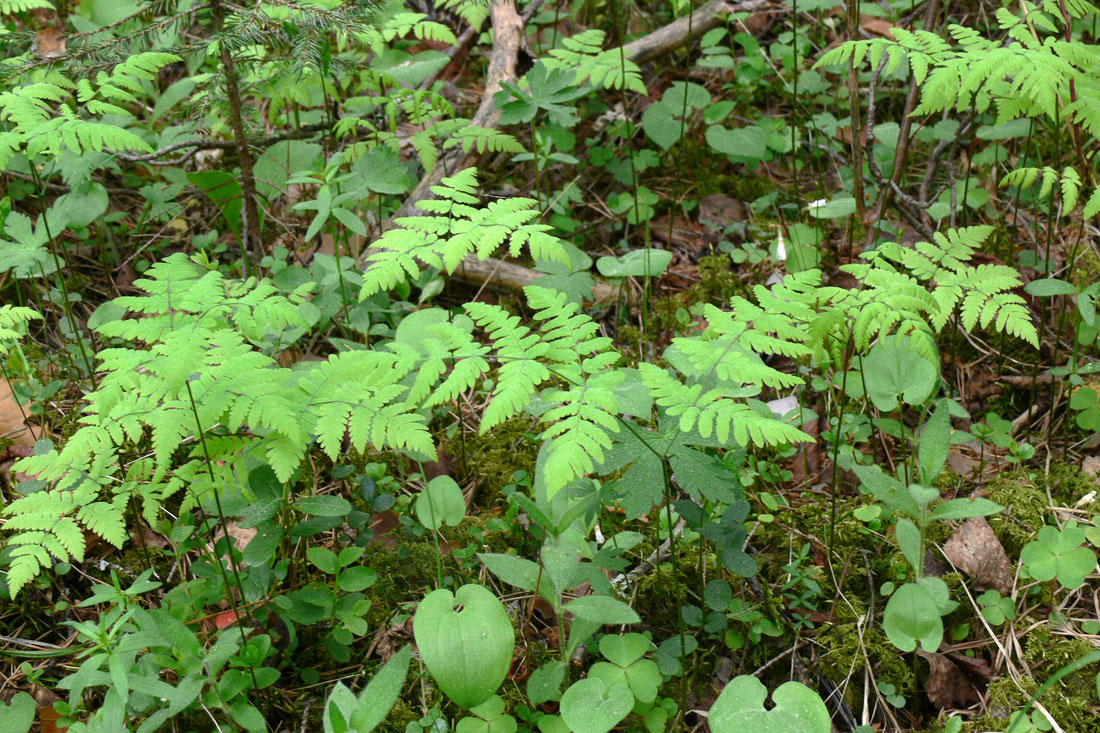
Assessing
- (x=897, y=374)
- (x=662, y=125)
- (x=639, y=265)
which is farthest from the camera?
(x=662, y=125)

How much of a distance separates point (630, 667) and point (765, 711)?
0.38 meters

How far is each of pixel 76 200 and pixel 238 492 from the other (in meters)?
1.74

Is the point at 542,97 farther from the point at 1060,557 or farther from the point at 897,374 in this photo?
the point at 1060,557

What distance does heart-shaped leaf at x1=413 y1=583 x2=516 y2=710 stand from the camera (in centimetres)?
183

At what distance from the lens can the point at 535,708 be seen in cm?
214

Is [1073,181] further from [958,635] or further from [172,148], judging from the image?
[172,148]

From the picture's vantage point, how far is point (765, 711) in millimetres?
1821

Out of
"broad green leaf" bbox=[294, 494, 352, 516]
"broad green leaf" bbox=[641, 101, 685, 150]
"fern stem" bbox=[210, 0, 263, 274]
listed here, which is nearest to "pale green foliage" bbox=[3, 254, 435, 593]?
"broad green leaf" bbox=[294, 494, 352, 516]

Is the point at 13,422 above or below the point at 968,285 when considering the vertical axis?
below

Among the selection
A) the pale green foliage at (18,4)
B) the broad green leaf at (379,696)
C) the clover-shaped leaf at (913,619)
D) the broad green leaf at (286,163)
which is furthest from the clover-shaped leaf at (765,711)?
the pale green foliage at (18,4)

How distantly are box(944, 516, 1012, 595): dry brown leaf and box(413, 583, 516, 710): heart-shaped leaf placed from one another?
143 centimetres

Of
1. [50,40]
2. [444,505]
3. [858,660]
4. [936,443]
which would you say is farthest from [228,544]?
[50,40]

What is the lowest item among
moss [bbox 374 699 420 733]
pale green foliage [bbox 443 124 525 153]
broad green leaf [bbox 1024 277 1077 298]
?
moss [bbox 374 699 420 733]

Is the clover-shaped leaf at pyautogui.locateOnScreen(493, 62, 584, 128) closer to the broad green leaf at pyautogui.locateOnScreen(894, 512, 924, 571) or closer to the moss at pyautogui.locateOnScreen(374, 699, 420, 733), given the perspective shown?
the broad green leaf at pyautogui.locateOnScreen(894, 512, 924, 571)
